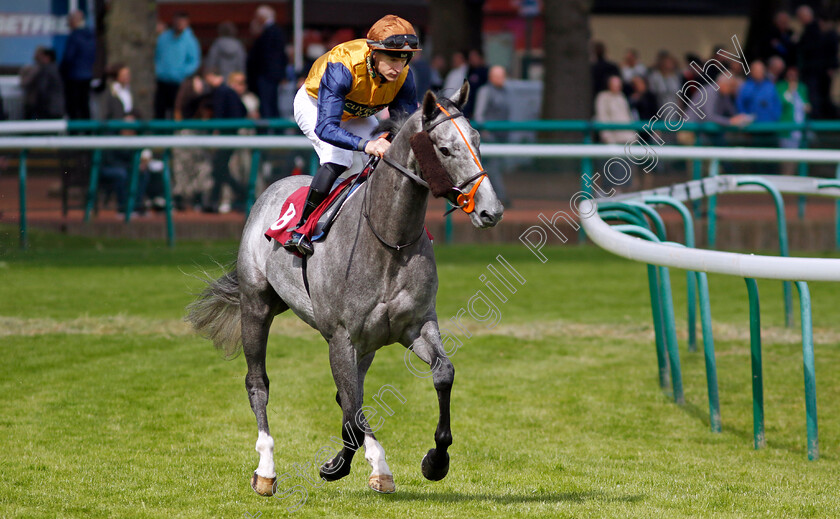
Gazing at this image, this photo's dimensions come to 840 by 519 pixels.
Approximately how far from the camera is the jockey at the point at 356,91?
4625mm

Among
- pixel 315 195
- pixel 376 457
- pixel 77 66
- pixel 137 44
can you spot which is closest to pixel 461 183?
pixel 315 195

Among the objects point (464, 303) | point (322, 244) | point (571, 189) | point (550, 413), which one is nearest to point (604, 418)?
point (550, 413)

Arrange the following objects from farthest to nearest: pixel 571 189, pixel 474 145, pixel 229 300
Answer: pixel 571 189 < pixel 229 300 < pixel 474 145

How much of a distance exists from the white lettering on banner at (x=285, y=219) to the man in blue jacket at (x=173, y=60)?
10.5 meters

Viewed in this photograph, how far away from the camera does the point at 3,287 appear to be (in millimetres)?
10086

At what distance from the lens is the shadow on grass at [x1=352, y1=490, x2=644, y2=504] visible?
185 inches

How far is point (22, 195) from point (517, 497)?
8.13 meters

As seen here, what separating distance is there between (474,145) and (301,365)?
3.59 meters

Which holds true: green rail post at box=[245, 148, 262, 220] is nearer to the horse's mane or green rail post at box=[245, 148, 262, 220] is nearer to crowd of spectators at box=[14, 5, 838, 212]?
crowd of spectators at box=[14, 5, 838, 212]

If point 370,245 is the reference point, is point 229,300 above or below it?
below

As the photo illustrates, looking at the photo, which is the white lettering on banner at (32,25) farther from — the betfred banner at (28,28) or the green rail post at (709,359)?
the green rail post at (709,359)

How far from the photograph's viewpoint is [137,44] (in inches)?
614

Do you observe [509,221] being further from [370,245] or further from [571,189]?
[370,245]

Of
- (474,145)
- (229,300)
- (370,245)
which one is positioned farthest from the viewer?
(229,300)
